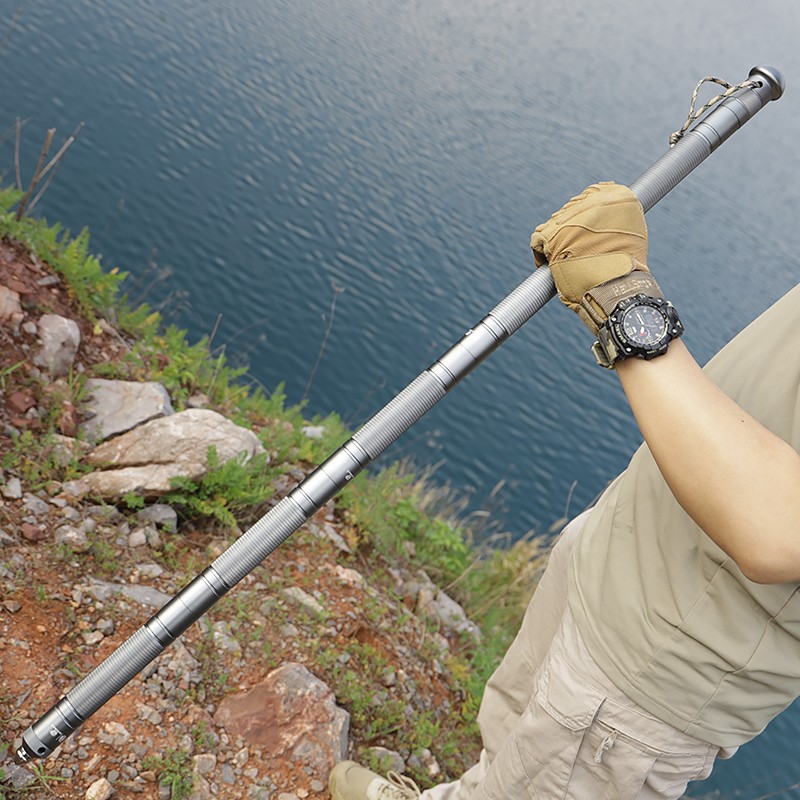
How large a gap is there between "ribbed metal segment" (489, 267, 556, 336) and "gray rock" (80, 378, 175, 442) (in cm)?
318

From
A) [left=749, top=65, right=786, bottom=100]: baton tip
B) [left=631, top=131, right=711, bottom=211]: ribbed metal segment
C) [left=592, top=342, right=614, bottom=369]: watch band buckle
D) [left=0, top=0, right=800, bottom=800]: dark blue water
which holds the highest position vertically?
[left=749, top=65, right=786, bottom=100]: baton tip

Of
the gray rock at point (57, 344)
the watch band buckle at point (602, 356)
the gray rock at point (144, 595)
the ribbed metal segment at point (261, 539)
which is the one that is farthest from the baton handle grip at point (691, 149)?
the gray rock at point (57, 344)

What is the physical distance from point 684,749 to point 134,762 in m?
2.22

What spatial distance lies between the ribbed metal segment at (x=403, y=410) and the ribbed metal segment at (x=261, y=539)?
325 millimetres

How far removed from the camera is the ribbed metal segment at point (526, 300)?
2557mm

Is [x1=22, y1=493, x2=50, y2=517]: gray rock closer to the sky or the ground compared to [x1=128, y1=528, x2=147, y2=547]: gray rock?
closer to the ground

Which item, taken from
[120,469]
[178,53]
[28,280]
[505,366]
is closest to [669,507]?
[120,469]

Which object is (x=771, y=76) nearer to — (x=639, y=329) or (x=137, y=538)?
(x=639, y=329)

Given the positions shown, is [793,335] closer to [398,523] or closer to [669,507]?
[669,507]

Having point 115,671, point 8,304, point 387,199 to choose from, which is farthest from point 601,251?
point 387,199

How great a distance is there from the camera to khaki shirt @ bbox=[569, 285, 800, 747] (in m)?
2.21

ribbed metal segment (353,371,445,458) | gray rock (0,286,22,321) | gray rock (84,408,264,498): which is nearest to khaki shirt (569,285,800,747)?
ribbed metal segment (353,371,445,458)

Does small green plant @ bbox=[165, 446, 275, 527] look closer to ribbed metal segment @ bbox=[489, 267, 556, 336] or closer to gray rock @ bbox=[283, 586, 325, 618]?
gray rock @ bbox=[283, 586, 325, 618]

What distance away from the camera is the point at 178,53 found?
19469 millimetres
